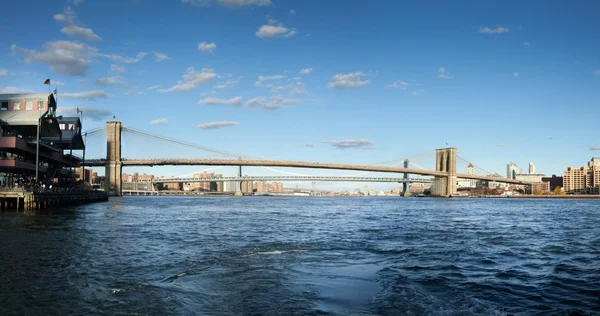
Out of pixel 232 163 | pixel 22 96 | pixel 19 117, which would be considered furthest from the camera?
pixel 232 163

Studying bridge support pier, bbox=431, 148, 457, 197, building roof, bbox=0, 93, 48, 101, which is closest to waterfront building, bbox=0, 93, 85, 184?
Answer: building roof, bbox=0, 93, 48, 101

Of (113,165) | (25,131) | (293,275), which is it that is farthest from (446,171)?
(293,275)

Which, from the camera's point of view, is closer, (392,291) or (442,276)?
(392,291)

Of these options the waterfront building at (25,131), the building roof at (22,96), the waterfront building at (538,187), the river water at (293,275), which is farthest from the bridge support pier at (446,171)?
the river water at (293,275)

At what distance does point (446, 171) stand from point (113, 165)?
8303cm

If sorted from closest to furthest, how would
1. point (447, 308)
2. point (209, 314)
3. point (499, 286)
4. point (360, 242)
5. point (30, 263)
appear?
point (209, 314) → point (447, 308) → point (499, 286) → point (30, 263) → point (360, 242)

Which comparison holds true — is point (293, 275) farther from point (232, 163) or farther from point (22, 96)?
point (232, 163)

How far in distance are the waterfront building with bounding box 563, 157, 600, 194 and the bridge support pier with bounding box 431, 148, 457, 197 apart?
7230cm

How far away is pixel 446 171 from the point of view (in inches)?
4921

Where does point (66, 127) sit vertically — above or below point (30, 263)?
above

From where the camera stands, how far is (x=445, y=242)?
18.3 metres

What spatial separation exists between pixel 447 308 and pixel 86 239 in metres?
14.4

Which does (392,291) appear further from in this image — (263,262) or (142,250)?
(142,250)

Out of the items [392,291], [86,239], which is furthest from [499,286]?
[86,239]
